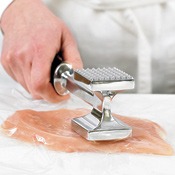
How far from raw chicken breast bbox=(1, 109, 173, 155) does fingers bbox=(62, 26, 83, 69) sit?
134 millimetres

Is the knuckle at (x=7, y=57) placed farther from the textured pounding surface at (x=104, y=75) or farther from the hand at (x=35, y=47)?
the textured pounding surface at (x=104, y=75)

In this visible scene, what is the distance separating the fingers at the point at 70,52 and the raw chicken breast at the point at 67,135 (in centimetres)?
13

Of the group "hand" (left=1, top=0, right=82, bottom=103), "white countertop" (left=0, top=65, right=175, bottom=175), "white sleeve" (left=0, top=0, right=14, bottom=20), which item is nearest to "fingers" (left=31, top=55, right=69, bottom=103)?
"hand" (left=1, top=0, right=82, bottom=103)

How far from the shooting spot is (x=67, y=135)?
659 mm

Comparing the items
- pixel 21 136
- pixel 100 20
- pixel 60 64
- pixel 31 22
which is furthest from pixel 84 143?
pixel 100 20

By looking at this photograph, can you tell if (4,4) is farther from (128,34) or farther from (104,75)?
(104,75)

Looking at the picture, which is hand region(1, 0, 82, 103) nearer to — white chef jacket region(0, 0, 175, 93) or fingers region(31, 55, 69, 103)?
fingers region(31, 55, 69, 103)

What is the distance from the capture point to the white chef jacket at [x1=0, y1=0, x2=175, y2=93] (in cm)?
105

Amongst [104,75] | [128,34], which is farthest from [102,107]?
[128,34]

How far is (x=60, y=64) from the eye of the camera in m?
0.81

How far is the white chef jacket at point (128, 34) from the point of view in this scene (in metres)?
1.05

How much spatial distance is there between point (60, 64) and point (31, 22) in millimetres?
167

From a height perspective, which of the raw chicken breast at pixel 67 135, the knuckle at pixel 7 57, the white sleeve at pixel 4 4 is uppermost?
the white sleeve at pixel 4 4

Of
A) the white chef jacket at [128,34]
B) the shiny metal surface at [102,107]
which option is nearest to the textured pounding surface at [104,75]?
the shiny metal surface at [102,107]
